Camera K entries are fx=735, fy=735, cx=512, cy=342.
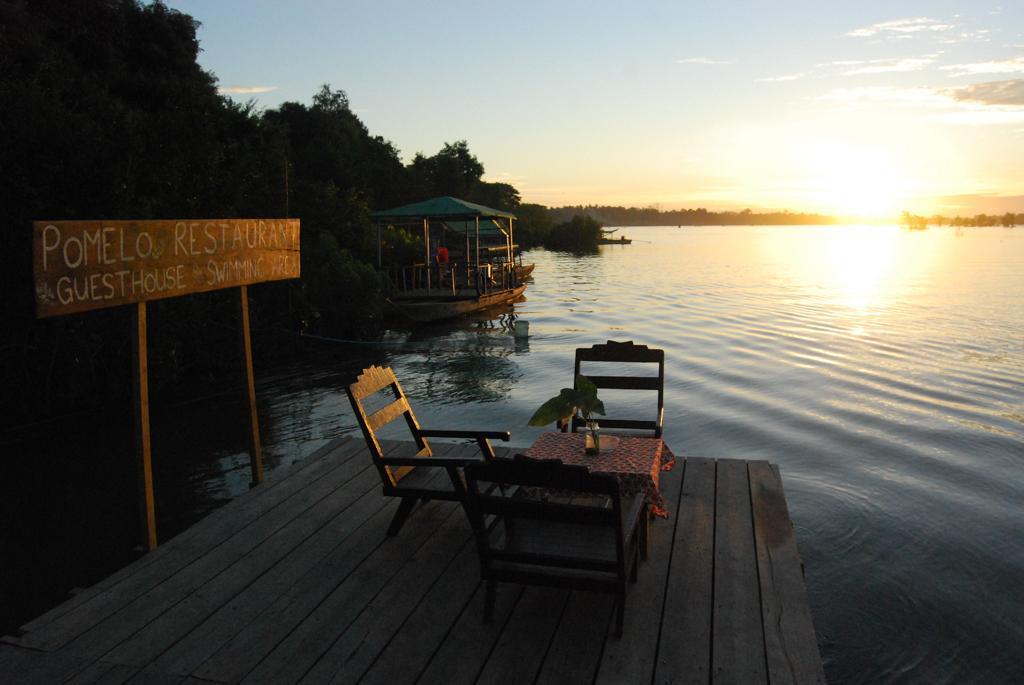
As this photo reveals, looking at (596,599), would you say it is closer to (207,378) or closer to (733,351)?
(207,378)

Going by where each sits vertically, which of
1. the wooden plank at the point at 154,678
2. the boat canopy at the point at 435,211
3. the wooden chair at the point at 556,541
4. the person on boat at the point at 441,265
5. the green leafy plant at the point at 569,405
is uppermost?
the boat canopy at the point at 435,211

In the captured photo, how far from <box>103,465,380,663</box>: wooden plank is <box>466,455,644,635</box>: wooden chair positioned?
1560 millimetres

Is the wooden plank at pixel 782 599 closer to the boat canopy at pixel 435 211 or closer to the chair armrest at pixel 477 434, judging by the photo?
the chair armrest at pixel 477 434

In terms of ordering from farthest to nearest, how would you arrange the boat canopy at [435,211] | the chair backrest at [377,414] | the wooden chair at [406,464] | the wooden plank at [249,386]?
the boat canopy at [435,211]
the wooden plank at [249,386]
the chair backrest at [377,414]
the wooden chair at [406,464]

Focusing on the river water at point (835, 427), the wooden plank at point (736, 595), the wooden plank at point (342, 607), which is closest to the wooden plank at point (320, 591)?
the wooden plank at point (342, 607)

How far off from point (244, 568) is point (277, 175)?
67.0 ft

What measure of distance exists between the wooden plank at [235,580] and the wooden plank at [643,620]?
85.2 inches

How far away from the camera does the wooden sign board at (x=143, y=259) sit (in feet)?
13.9

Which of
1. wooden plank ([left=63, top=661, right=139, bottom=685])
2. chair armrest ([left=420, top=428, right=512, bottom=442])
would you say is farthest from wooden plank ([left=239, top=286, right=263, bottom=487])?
wooden plank ([left=63, top=661, right=139, bottom=685])

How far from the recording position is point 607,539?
4.41 m

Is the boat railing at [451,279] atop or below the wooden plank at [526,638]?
atop

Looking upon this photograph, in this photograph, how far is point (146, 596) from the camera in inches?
175

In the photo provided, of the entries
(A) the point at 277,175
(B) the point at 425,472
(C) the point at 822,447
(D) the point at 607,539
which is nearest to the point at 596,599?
(D) the point at 607,539

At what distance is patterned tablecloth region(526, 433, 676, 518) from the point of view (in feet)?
15.5
